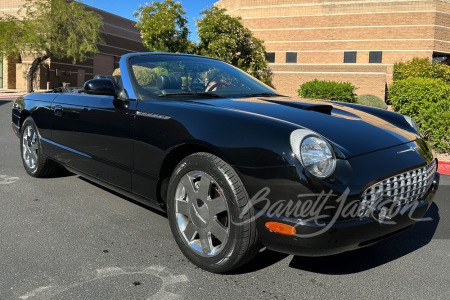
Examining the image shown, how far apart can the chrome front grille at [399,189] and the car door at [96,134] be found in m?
1.95

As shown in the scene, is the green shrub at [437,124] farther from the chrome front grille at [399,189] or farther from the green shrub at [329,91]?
the chrome front grille at [399,189]

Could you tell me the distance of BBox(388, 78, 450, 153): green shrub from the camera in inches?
340

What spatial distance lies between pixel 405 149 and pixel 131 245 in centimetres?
228

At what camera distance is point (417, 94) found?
31.9ft

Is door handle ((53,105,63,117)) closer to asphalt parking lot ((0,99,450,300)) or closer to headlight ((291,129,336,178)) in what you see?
asphalt parking lot ((0,99,450,300))

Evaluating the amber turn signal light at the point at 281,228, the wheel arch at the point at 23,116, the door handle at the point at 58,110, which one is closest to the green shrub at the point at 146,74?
the door handle at the point at 58,110

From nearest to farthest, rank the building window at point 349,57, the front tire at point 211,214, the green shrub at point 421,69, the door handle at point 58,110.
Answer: the front tire at point 211,214
the door handle at point 58,110
the green shrub at point 421,69
the building window at point 349,57

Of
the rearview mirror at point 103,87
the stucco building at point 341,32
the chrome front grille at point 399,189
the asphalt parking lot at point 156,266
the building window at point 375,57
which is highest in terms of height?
the stucco building at point 341,32

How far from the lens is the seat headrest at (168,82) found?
3668mm

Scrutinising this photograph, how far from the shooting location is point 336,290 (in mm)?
2695

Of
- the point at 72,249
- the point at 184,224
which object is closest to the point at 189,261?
the point at 184,224

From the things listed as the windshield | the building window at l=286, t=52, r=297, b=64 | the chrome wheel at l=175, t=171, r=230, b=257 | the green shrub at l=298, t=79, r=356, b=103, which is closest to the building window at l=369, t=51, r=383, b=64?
the building window at l=286, t=52, r=297, b=64

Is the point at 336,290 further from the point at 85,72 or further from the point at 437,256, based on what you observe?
the point at 85,72

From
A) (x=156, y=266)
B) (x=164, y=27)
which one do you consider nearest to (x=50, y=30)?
(x=164, y=27)
